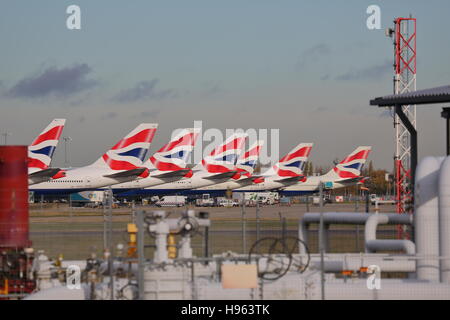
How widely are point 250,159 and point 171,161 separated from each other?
18957 millimetres

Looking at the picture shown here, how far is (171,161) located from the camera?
8175cm

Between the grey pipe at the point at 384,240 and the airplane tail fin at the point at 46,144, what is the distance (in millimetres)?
50171

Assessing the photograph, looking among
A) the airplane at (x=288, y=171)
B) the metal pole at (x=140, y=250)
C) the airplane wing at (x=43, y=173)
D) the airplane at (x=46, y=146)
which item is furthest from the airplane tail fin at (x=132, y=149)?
the metal pole at (x=140, y=250)

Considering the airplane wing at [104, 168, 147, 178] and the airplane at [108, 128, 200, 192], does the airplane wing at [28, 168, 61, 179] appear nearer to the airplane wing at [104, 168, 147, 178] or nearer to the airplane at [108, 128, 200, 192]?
the airplane wing at [104, 168, 147, 178]

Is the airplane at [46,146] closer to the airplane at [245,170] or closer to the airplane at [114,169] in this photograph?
the airplane at [114,169]

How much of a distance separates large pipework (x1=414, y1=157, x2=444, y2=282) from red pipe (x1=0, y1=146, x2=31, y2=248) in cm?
886

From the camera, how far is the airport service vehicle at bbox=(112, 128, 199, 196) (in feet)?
263

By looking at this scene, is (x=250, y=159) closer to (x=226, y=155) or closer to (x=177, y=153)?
(x=226, y=155)

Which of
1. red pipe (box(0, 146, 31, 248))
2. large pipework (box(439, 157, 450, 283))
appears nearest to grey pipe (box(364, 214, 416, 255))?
large pipework (box(439, 157, 450, 283))

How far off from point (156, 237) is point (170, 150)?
6642 cm

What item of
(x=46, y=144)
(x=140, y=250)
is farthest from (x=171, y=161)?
(x=140, y=250)

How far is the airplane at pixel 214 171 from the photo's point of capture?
89000mm
